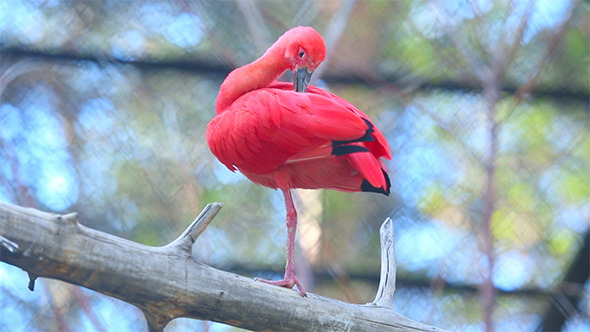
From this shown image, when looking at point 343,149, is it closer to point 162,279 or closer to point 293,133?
point 293,133

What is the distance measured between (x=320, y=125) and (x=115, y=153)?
4.42ft

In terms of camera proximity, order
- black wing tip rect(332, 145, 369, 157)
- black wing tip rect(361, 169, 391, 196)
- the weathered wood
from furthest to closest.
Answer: black wing tip rect(361, 169, 391, 196) → black wing tip rect(332, 145, 369, 157) → the weathered wood

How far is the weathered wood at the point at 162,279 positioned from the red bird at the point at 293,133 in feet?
0.30

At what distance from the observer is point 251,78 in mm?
2051

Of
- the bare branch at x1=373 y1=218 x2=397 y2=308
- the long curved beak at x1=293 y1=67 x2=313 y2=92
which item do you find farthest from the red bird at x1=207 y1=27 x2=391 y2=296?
the bare branch at x1=373 y1=218 x2=397 y2=308

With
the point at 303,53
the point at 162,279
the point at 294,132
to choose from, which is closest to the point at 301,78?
the point at 303,53

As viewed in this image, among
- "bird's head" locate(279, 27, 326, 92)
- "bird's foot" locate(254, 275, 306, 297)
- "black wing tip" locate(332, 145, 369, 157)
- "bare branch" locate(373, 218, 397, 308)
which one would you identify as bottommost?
"bare branch" locate(373, 218, 397, 308)

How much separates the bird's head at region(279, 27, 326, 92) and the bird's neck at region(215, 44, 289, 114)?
0.08 ft

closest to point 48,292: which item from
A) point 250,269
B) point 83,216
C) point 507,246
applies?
point 83,216

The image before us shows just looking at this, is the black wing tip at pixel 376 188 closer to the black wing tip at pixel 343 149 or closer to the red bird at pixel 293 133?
the red bird at pixel 293 133

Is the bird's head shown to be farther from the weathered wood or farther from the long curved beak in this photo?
the weathered wood

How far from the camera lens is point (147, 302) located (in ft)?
5.45

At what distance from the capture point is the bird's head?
2078 millimetres

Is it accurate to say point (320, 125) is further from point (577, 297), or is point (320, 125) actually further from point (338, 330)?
point (577, 297)
